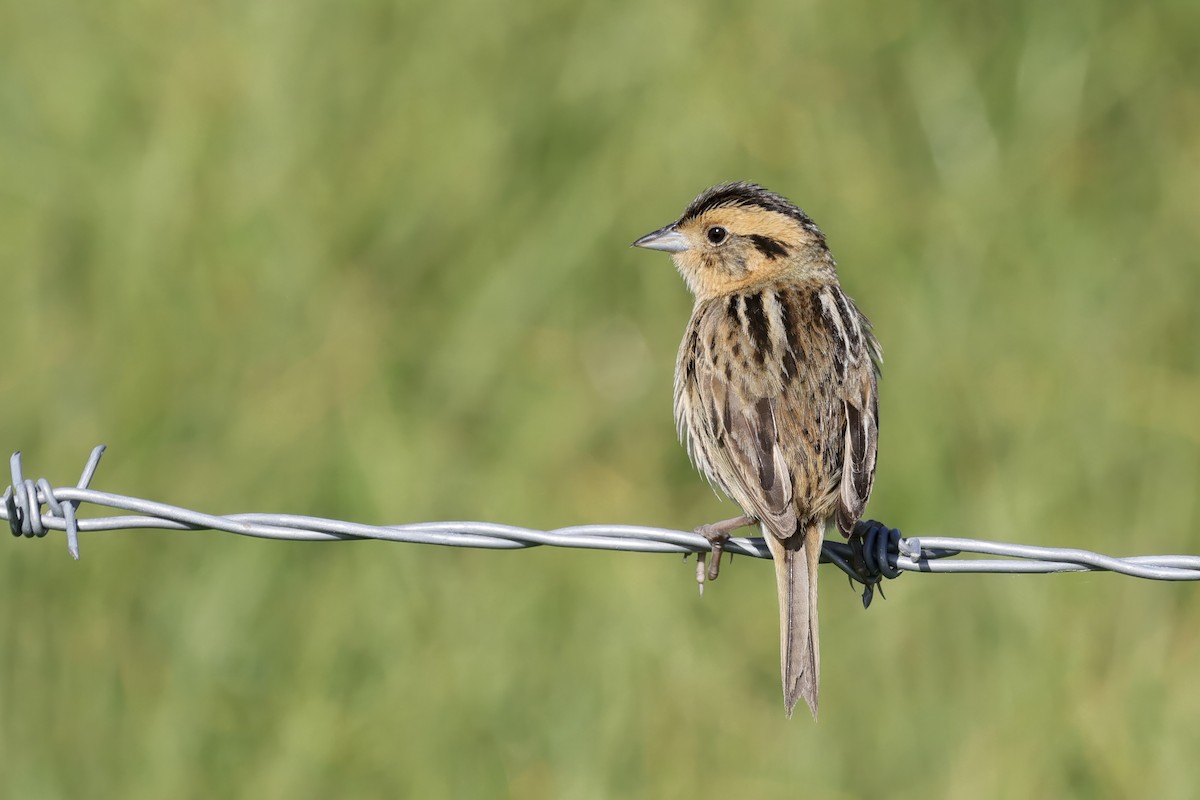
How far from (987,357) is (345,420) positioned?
2.91 meters

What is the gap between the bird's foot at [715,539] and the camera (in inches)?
188

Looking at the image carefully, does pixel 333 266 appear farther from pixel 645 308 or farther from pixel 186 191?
pixel 645 308

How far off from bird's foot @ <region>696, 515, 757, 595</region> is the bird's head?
1.30m

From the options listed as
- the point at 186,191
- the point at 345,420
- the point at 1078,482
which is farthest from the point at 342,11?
the point at 1078,482

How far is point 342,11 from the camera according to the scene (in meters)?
9.19

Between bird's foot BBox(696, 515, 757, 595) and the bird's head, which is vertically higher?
the bird's head

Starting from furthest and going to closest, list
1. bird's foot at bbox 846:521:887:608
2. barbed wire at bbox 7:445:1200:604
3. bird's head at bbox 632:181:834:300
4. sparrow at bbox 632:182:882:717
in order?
1. bird's head at bbox 632:181:834:300
2. sparrow at bbox 632:182:882:717
3. bird's foot at bbox 846:521:887:608
4. barbed wire at bbox 7:445:1200:604

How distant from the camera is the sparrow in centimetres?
493

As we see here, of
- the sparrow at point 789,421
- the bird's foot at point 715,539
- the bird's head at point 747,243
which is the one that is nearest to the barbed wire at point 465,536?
the bird's foot at point 715,539

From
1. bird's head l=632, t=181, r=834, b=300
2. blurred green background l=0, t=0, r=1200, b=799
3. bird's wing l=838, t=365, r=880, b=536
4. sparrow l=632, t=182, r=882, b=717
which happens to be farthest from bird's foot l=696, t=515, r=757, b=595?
blurred green background l=0, t=0, r=1200, b=799

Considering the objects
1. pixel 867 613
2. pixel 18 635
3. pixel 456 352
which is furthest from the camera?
pixel 456 352

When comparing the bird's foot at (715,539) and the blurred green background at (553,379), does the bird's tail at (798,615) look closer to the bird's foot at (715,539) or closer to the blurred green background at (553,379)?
the bird's foot at (715,539)

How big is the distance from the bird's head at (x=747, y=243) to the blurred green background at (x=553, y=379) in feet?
4.48

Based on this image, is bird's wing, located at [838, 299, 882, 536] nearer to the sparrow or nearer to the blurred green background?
Answer: the sparrow
